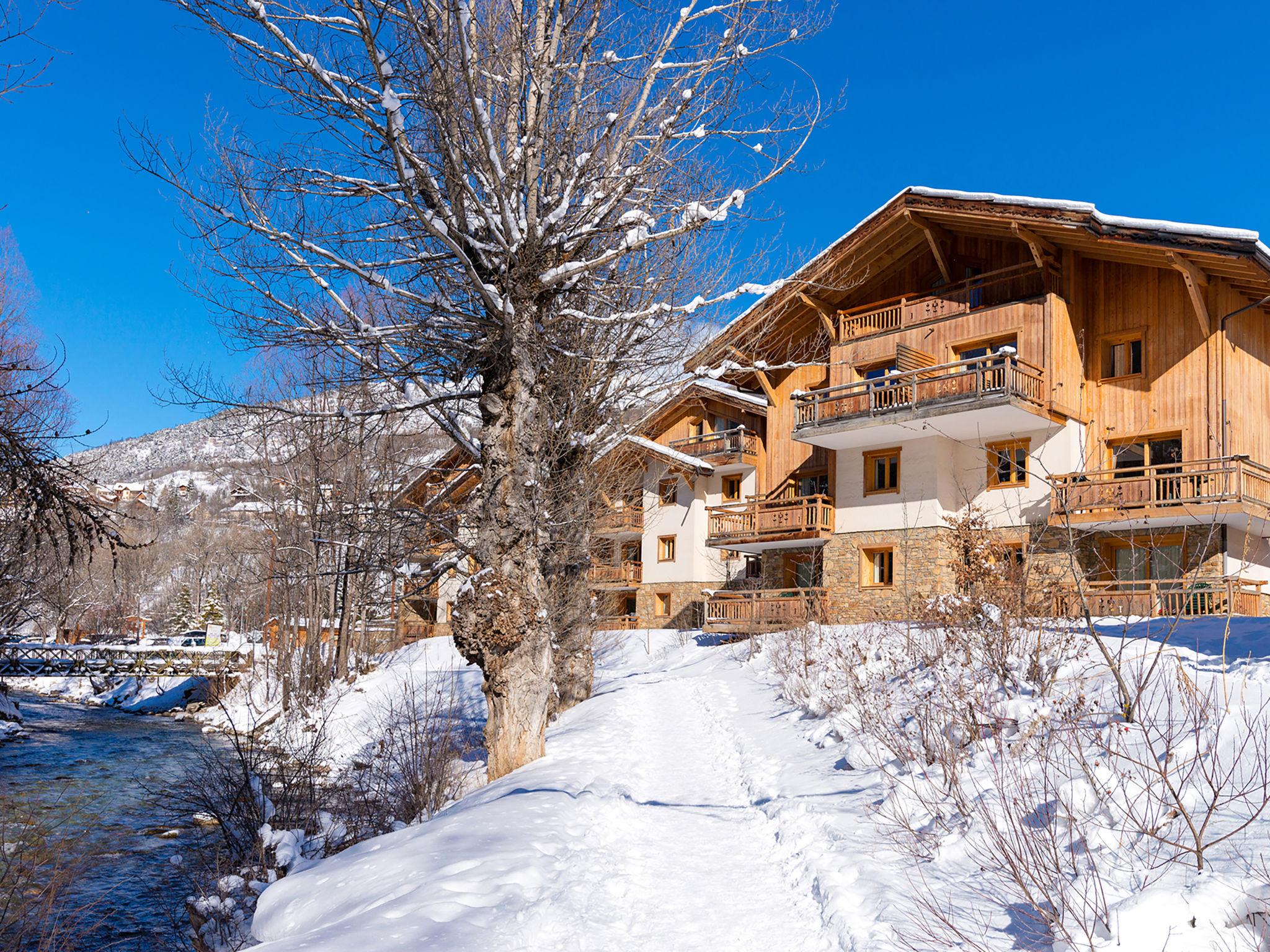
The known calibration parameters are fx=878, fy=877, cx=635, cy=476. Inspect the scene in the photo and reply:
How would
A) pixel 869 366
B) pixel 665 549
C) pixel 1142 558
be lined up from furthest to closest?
pixel 665 549, pixel 869 366, pixel 1142 558

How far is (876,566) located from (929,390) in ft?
18.1

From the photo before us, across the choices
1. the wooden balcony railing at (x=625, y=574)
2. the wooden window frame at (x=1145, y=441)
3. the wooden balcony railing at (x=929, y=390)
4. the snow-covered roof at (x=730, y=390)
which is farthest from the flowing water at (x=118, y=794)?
the wooden window frame at (x=1145, y=441)

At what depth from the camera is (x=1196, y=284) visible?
20.1 metres

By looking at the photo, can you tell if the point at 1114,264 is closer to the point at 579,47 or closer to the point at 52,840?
the point at 579,47

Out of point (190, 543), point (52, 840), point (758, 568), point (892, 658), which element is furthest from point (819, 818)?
point (190, 543)

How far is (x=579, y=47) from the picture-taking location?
1085 centimetres

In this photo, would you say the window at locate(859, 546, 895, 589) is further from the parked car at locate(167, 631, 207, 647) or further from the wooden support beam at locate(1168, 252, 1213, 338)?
the parked car at locate(167, 631, 207, 647)

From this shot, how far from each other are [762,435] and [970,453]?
28.7ft

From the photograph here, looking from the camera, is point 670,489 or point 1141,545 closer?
point 1141,545

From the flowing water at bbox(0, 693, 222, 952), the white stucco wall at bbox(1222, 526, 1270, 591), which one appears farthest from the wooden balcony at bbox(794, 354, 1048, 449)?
the flowing water at bbox(0, 693, 222, 952)

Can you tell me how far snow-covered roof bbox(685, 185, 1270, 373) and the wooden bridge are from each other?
82.7 ft

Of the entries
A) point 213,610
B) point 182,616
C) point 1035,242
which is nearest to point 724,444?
point 1035,242

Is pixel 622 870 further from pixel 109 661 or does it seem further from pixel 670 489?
pixel 109 661

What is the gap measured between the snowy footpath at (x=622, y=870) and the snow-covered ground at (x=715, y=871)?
20 mm
